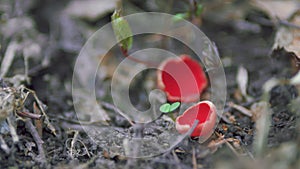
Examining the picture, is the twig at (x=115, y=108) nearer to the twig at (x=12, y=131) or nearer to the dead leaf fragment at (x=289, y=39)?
the twig at (x=12, y=131)

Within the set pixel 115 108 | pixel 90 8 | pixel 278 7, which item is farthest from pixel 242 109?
pixel 90 8

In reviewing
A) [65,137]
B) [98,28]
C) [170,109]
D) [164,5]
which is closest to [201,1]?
[164,5]

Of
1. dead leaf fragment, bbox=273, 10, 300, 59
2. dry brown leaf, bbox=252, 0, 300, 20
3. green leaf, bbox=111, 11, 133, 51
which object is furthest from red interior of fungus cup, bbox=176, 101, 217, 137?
dry brown leaf, bbox=252, 0, 300, 20

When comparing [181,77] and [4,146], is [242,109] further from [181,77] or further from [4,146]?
[4,146]

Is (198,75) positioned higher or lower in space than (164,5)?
lower

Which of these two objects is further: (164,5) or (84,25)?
(84,25)

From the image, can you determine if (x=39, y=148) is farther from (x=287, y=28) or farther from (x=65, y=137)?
(x=287, y=28)

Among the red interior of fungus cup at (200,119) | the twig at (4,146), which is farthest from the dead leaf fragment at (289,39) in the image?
the twig at (4,146)
